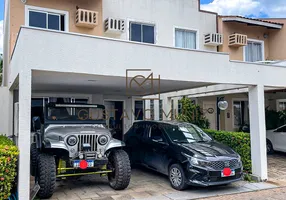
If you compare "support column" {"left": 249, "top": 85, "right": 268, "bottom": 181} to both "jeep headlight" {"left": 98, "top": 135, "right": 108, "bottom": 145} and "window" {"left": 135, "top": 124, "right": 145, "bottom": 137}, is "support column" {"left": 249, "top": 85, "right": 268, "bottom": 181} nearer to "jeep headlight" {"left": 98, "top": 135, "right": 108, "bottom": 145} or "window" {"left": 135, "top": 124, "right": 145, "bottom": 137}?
"window" {"left": 135, "top": 124, "right": 145, "bottom": 137}

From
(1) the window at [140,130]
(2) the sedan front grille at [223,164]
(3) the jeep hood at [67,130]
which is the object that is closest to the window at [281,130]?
(2) the sedan front grille at [223,164]

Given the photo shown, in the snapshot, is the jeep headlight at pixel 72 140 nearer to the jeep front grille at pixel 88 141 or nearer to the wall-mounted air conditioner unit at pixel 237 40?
the jeep front grille at pixel 88 141

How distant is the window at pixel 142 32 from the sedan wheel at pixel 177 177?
22.8ft

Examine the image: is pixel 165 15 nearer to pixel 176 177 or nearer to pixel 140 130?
pixel 140 130

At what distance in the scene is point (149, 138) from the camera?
9.17m

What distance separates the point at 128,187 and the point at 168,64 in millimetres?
3586

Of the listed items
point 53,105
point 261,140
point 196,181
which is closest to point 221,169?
point 196,181

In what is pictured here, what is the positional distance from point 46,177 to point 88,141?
137 centimetres

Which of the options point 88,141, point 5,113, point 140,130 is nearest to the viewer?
point 88,141

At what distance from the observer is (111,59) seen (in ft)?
22.1

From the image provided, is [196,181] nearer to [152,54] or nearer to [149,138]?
[149,138]

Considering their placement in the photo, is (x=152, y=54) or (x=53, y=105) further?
(x=53, y=105)

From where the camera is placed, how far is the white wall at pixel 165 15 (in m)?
12.5

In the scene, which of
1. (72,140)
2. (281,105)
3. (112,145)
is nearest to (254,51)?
(281,105)
